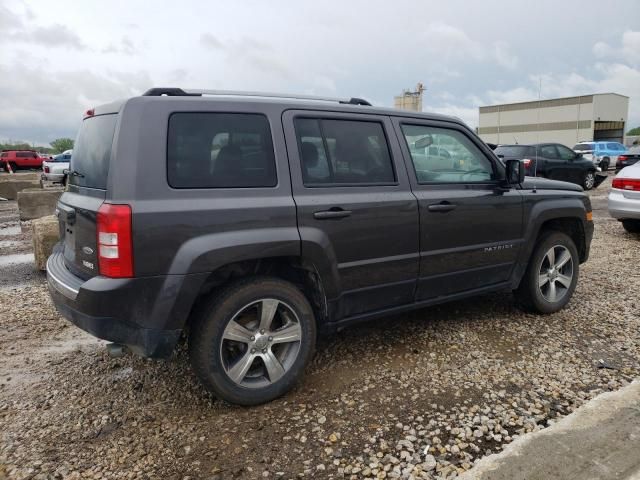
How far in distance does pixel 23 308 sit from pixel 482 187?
4688mm

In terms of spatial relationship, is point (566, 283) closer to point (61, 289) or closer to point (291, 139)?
point (291, 139)

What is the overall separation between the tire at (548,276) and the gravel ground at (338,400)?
0.16 metres

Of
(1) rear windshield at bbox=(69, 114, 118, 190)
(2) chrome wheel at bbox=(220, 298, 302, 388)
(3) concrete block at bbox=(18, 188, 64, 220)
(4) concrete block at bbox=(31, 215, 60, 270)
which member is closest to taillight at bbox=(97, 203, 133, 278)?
(1) rear windshield at bbox=(69, 114, 118, 190)

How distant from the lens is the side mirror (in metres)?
4.09

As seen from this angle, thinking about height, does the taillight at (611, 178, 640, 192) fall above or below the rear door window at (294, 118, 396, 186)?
below

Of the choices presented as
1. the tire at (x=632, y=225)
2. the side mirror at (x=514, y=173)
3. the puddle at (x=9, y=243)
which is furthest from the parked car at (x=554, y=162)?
the puddle at (x=9, y=243)

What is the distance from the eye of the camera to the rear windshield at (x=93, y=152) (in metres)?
2.76

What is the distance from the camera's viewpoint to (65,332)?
14.3ft

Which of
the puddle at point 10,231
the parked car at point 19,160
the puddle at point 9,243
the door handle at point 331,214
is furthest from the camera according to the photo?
the parked car at point 19,160

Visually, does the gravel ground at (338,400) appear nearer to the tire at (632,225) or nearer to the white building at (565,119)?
the tire at (632,225)

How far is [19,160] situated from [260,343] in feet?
130

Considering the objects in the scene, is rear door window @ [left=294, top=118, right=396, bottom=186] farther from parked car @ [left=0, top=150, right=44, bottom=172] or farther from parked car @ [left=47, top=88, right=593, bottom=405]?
parked car @ [left=0, top=150, right=44, bottom=172]

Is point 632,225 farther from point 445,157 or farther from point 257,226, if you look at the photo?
point 257,226

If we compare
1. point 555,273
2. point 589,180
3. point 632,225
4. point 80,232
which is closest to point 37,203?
point 80,232
